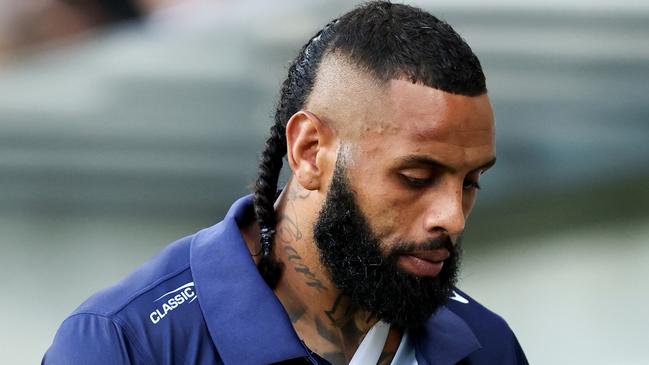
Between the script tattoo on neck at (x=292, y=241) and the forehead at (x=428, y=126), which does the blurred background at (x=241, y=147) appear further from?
the forehead at (x=428, y=126)

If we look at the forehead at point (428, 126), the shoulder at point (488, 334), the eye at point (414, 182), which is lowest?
the shoulder at point (488, 334)

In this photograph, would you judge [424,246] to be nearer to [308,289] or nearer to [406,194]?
[406,194]

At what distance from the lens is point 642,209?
6.11 metres

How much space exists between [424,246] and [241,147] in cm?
326

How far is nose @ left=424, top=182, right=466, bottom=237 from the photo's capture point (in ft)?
7.83

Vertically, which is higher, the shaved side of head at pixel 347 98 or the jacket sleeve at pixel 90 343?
the shaved side of head at pixel 347 98

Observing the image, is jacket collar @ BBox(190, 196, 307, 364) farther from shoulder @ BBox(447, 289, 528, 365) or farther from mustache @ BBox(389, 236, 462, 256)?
shoulder @ BBox(447, 289, 528, 365)

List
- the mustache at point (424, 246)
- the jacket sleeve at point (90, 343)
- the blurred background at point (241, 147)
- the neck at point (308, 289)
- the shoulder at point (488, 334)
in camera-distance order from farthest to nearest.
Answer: the blurred background at point (241, 147) < the shoulder at point (488, 334) < the neck at point (308, 289) < the mustache at point (424, 246) < the jacket sleeve at point (90, 343)

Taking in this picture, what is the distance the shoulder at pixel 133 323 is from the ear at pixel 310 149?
0.32 m

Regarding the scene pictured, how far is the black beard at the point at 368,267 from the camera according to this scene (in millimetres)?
2480

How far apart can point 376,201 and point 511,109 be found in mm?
3373

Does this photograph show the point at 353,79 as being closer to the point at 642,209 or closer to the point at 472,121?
the point at 472,121

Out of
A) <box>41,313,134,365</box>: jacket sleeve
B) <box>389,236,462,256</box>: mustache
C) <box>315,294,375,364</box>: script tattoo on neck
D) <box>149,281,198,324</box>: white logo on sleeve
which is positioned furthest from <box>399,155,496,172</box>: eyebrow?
<box>41,313,134,365</box>: jacket sleeve

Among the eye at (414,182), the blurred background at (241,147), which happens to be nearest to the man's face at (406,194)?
the eye at (414,182)
